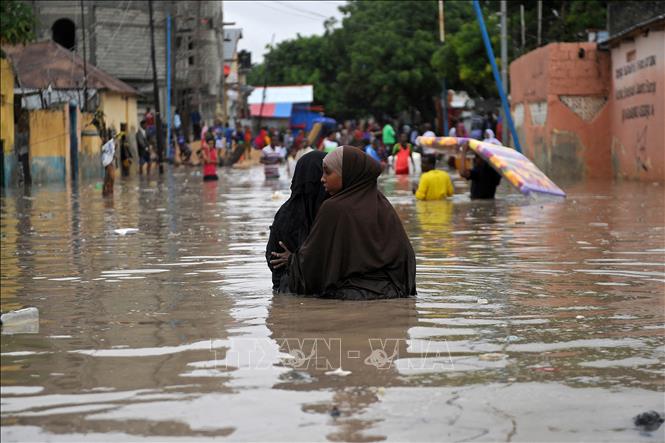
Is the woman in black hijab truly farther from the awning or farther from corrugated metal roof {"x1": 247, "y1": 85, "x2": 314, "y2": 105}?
the awning

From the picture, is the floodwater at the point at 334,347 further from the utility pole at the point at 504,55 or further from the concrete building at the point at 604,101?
the utility pole at the point at 504,55

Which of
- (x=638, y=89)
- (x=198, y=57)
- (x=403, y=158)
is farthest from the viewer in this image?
(x=198, y=57)

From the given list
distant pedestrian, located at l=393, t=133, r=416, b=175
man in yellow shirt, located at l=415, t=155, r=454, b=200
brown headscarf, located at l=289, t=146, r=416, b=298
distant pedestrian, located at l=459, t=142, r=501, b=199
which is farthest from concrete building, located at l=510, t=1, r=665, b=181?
brown headscarf, located at l=289, t=146, r=416, b=298

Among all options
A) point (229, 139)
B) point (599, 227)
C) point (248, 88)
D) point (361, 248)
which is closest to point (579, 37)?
point (229, 139)

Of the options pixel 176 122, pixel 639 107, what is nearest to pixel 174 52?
pixel 176 122

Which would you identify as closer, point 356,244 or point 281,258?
point 356,244

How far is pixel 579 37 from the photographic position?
129 feet

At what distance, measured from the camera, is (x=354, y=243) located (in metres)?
8.20

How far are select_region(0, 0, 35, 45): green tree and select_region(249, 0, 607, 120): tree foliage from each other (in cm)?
1881

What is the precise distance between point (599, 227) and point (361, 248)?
7272mm

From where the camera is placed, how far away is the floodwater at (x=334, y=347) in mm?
4996

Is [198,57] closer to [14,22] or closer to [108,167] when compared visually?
[14,22]

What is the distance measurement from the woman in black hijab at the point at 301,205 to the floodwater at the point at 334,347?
1.42ft

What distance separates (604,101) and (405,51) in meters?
39.6
